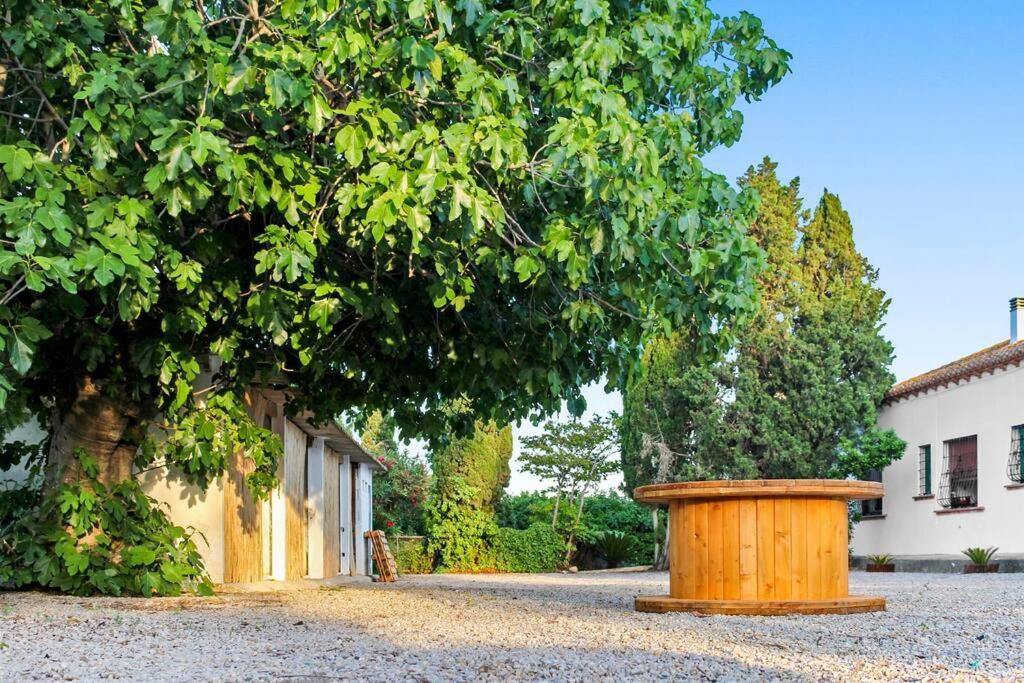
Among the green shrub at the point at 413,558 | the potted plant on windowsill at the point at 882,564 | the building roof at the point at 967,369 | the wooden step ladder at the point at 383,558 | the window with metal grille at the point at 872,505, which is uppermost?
the building roof at the point at 967,369

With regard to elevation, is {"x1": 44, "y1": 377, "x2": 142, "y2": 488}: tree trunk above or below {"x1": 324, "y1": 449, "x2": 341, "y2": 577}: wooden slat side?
above

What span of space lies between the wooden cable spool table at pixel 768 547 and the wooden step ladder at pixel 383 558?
Result: 11.9 m

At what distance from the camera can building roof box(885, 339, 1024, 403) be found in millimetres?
21031

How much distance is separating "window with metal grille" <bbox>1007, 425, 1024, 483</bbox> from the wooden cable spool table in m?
13.4

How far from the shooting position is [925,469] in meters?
24.1

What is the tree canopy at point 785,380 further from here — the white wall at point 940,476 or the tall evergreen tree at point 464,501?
the tall evergreen tree at point 464,501

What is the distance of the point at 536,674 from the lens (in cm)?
526

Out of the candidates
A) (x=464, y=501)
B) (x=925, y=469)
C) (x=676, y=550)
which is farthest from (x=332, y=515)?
(x=925, y=469)

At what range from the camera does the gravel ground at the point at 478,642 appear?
214 inches

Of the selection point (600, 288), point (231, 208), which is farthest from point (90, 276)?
point (600, 288)

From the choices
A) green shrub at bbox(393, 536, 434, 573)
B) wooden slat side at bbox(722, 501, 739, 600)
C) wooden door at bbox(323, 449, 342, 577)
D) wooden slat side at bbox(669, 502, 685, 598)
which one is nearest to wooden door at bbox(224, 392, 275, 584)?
wooden door at bbox(323, 449, 342, 577)

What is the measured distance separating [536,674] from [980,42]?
1122 cm

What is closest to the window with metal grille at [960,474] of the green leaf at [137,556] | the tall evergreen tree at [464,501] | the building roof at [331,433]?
the tall evergreen tree at [464,501]

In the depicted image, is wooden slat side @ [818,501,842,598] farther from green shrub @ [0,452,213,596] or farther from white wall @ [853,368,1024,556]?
white wall @ [853,368,1024,556]
